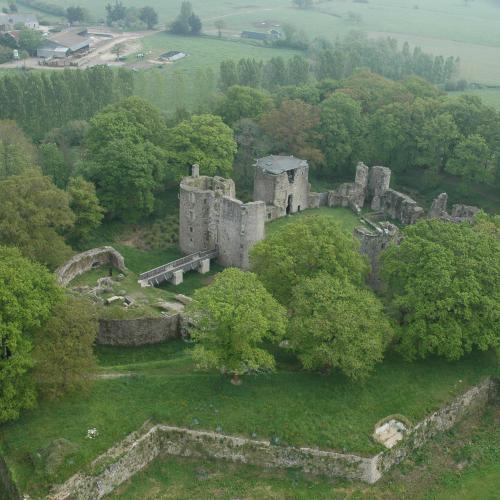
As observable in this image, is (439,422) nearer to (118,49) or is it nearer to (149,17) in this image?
(118,49)

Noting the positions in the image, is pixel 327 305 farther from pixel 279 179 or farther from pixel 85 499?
pixel 279 179

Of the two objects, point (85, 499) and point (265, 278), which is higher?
point (265, 278)

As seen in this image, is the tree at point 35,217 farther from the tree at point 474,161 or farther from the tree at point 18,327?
the tree at point 474,161

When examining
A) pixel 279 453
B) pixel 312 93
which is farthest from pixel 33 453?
pixel 312 93

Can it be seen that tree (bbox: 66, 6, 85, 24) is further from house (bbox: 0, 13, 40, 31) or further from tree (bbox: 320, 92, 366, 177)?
tree (bbox: 320, 92, 366, 177)

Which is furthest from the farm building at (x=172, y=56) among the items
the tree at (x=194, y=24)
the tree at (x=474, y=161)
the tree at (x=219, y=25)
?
the tree at (x=474, y=161)

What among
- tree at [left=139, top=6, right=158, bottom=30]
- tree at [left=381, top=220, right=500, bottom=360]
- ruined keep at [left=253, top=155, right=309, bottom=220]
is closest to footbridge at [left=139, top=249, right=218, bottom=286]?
ruined keep at [left=253, top=155, right=309, bottom=220]

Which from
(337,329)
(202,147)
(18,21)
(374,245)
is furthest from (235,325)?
(18,21)
